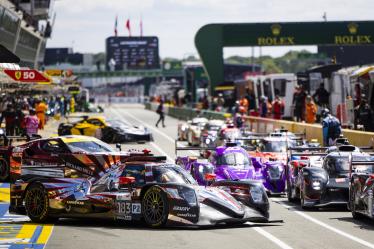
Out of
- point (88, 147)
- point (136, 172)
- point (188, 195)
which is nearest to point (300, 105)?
point (88, 147)

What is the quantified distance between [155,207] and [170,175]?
0.72m

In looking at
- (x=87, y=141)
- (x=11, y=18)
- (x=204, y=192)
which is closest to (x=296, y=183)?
(x=204, y=192)

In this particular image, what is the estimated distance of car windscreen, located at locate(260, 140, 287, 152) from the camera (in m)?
27.5

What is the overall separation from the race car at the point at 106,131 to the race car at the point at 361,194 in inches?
991

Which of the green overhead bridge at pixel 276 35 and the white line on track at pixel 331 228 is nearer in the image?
the white line on track at pixel 331 228

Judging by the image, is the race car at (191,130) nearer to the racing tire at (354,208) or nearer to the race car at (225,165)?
the race car at (225,165)

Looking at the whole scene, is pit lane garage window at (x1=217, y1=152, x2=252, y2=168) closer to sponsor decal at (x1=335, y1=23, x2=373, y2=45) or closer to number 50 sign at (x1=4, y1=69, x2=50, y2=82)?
number 50 sign at (x1=4, y1=69, x2=50, y2=82)

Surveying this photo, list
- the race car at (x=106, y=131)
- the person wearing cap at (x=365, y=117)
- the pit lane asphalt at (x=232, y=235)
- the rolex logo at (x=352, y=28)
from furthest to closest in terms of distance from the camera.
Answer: the rolex logo at (x=352, y=28) → the race car at (x=106, y=131) → the person wearing cap at (x=365, y=117) → the pit lane asphalt at (x=232, y=235)

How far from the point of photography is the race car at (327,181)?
19.2m

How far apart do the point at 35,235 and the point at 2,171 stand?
11848mm

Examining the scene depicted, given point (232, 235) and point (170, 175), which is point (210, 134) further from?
point (232, 235)

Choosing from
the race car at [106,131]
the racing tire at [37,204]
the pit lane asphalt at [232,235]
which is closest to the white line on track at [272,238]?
the pit lane asphalt at [232,235]

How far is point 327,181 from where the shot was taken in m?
19.3

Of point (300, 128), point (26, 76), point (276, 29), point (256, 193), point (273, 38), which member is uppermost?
point (276, 29)
